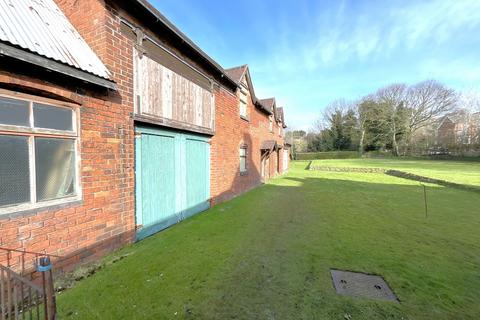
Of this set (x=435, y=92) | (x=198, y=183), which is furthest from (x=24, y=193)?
(x=435, y=92)

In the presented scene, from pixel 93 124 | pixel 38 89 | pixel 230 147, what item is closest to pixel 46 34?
pixel 38 89

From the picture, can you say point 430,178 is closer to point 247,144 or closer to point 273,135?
point 273,135

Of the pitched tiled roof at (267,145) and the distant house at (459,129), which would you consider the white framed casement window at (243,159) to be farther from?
the distant house at (459,129)

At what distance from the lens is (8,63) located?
9.72 ft

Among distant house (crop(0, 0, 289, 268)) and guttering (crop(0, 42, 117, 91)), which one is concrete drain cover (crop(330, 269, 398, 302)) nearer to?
distant house (crop(0, 0, 289, 268))

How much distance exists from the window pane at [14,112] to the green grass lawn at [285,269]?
105 inches

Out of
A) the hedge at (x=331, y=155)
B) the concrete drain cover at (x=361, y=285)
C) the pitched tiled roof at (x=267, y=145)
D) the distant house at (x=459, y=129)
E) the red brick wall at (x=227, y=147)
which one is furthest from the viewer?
the hedge at (x=331, y=155)

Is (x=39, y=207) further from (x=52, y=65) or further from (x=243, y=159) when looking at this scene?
(x=243, y=159)

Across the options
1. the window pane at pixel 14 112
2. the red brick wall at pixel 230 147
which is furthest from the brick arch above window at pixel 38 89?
the red brick wall at pixel 230 147

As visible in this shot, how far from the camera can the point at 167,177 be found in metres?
6.24

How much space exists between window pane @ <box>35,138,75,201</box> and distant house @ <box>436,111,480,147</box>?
5390 cm

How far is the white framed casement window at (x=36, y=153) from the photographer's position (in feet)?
10.2

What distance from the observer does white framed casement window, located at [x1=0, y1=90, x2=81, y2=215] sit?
10.2 feet


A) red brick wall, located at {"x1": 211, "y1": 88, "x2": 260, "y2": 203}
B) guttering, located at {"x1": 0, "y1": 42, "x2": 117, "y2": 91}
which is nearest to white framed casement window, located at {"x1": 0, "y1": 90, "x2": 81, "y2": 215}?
guttering, located at {"x1": 0, "y1": 42, "x2": 117, "y2": 91}
